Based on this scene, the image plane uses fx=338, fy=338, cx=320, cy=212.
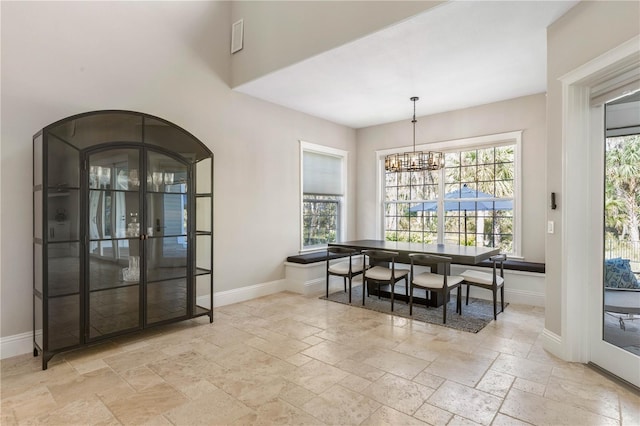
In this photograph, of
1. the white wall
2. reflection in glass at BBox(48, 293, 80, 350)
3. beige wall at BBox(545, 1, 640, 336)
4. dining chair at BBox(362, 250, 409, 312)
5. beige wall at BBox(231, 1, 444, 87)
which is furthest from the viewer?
dining chair at BBox(362, 250, 409, 312)

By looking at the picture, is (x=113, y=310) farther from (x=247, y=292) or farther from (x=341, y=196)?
(x=341, y=196)

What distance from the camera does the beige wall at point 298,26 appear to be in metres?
3.20

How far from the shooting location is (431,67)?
13.0 ft

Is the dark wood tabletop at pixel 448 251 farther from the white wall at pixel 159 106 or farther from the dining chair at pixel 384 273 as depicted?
the white wall at pixel 159 106

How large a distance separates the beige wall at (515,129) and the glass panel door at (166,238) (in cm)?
388

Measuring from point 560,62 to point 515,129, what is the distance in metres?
2.21

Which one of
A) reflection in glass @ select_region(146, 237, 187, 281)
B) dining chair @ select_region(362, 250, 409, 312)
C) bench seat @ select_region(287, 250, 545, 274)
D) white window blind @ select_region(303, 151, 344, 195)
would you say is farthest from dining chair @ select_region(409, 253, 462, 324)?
reflection in glass @ select_region(146, 237, 187, 281)

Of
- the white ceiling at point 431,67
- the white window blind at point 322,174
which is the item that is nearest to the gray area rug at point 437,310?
the white window blind at point 322,174

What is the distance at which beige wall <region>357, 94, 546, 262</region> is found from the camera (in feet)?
15.8

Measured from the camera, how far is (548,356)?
9.76 ft

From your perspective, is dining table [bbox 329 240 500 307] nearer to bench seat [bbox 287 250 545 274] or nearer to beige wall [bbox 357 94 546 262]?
bench seat [bbox 287 250 545 274]

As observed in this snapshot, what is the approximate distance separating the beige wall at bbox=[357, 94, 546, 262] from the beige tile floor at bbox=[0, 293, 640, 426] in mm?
1736

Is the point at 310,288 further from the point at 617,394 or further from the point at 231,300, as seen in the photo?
the point at 617,394

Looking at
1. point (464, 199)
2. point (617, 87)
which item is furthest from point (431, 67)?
point (464, 199)
